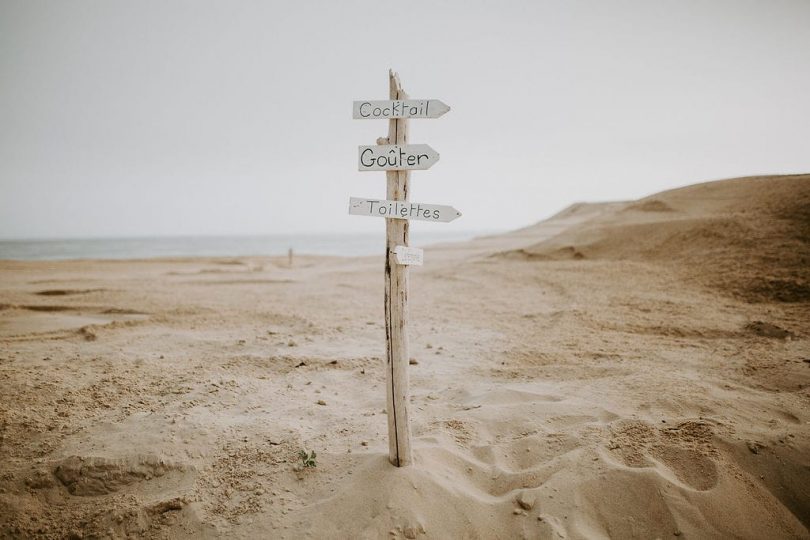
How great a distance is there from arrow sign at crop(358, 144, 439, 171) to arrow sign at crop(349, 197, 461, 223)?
240mm

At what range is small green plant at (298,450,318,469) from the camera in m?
3.25

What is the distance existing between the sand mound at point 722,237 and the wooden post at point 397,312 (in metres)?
7.69

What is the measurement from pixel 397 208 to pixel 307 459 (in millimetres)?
2208

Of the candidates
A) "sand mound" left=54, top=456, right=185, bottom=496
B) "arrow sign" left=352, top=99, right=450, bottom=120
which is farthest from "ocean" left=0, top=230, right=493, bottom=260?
"arrow sign" left=352, top=99, right=450, bottom=120

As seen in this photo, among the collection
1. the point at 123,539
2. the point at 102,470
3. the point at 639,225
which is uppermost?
the point at 639,225

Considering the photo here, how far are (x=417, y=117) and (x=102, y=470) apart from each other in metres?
3.61

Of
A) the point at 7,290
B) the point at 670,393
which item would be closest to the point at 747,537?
the point at 670,393

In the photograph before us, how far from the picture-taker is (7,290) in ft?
35.7

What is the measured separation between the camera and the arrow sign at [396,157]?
9.12 feet

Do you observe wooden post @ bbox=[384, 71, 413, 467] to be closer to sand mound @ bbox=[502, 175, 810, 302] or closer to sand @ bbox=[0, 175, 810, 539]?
sand @ bbox=[0, 175, 810, 539]

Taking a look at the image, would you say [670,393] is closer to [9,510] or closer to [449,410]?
[449,410]

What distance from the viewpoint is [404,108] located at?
9.09 feet

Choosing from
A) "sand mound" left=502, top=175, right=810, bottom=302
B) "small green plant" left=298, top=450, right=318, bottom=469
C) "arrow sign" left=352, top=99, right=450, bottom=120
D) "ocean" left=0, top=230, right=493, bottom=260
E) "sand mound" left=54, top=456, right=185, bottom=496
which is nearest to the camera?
"arrow sign" left=352, top=99, right=450, bottom=120

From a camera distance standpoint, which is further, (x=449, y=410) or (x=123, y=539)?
(x=449, y=410)
